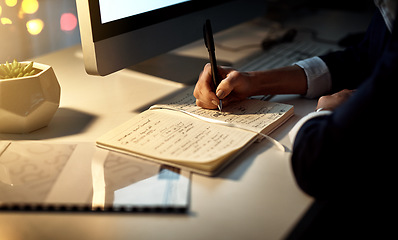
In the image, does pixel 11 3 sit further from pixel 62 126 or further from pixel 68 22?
pixel 62 126

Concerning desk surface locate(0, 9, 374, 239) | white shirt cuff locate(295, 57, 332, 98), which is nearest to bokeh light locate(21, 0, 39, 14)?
desk surface locate(0, 9, 374, 239)

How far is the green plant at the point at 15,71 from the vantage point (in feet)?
2.35

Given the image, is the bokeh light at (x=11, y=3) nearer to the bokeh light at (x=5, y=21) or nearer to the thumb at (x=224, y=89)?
the bokeh light at (x=5, y=21)

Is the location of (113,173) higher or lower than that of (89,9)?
lower

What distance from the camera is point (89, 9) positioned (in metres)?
0.73

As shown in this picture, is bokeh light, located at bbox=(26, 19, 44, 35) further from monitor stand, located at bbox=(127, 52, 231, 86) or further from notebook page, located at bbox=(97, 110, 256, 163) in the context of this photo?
notebook page, located at bbox=(97, 110, 256, 163)

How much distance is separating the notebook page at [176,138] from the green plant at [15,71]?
186 mm

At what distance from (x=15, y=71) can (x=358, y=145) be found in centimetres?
56

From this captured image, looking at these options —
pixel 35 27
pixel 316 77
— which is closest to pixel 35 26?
pixel 35 27

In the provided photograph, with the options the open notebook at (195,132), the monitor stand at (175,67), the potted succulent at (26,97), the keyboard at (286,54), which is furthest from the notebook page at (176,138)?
the keyboard at (286,54)

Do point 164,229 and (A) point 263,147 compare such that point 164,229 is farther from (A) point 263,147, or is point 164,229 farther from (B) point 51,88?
(B) point 51,88

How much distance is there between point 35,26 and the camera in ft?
3.73

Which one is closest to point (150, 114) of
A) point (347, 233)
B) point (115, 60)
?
point (115, 60)

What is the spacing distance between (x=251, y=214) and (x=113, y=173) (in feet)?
0.68
